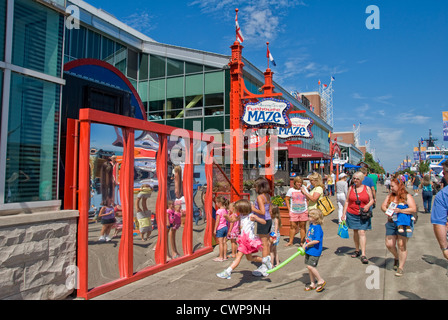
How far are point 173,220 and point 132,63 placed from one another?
16416mm

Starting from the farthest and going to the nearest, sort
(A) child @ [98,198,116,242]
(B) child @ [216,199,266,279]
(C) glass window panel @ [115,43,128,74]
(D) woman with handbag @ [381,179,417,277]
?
Answer: (C) glass window panel @ [115,43,128,74]
(D) woman with handbag @ [381,179,417,277]
(B) child @ [216,199,266,279]
(A) child @ [98,198,116,242]

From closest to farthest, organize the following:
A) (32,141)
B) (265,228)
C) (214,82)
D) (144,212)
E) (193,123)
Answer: (32,141) < (144,212) < (265,228) < (214,82) < (193,123)

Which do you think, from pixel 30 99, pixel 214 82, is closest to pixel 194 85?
pixel 214 82

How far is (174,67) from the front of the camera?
19703mm

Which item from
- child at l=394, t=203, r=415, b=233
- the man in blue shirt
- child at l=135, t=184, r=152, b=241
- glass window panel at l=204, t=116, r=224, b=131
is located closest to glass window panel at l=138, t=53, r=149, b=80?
glass window panel at l=204, t=116, r=224, b=131

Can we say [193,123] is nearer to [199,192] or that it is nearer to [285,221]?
[285,221]

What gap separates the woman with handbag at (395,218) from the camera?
17.1 feet

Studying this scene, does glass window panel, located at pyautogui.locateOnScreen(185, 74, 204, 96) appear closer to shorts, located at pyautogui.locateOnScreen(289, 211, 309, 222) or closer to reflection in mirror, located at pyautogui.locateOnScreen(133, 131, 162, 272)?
shorts, located at pyautogui.locateOnScreen(289, 211, 309, 222)

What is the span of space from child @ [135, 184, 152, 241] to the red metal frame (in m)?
0.23

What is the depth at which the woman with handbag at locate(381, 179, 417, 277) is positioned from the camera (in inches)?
206

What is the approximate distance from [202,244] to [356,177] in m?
3.37

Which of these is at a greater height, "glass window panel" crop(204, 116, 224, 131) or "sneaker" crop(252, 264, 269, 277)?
"glass window panel" crop(204, 116, 224, 131)
